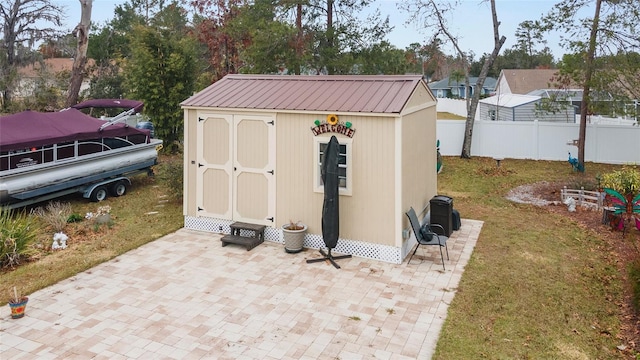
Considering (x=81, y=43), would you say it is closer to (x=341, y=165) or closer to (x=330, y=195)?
(x=341, y=165)

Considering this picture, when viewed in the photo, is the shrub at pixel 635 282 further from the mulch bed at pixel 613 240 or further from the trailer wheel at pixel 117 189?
the trailer wheel at pixel 117 189

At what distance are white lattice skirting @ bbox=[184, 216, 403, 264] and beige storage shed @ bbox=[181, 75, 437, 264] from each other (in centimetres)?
2

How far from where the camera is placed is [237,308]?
6469 millimetres

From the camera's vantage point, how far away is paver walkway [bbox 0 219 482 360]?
548 cm

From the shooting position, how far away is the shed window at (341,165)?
27.0 feet

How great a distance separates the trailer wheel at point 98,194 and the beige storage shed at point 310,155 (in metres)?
3.60

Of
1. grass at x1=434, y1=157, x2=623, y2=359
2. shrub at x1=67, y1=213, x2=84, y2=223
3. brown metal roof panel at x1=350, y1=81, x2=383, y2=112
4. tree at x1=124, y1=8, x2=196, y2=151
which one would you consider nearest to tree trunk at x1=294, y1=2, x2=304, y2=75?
tree at x1=124, y1=8, x2=196, y2=151

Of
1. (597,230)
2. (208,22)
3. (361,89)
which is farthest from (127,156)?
(597,230)

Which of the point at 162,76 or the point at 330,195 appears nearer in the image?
the point at 330,195

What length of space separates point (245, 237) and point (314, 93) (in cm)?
291

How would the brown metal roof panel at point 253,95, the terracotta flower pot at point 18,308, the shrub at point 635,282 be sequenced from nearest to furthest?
the terracotta flower pot at point 18,308 → the shrub at point 635,282 → the brown metal roof panel at point 253,95

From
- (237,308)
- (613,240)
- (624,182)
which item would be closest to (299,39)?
(624,182)

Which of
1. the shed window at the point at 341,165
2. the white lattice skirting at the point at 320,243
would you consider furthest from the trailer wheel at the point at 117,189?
the shed window at the point at 341,165

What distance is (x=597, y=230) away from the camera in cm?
977
